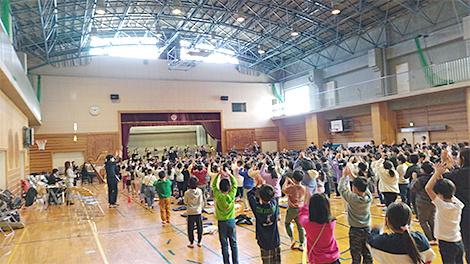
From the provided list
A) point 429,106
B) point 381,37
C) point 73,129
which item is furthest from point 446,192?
point 73,129

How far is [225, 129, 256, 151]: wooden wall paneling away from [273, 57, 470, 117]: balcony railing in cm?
330

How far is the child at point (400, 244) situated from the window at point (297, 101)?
69.3 ft

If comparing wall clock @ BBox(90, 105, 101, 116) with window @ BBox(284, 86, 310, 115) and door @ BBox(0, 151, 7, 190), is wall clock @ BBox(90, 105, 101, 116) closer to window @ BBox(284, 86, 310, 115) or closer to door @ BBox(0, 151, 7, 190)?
door @ BBox(0, 151, 7, 190)

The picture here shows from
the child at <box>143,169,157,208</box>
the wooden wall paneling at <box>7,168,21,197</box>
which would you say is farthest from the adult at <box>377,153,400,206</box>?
the wooden wall paneling at <box>7,168,21,197</box>

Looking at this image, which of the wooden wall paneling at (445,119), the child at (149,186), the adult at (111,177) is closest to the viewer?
the child at (149,186)

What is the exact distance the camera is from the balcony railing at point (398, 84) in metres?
14.1

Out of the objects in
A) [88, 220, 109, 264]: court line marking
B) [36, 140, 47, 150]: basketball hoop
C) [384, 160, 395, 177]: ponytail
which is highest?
[36, 140, 47, 150]: basketball hoop

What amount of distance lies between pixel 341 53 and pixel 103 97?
17.2 metres

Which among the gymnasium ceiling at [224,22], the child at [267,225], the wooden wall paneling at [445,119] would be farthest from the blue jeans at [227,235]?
the wooden wall paneling at [445,119]

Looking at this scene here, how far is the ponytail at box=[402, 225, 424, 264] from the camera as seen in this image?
2.20 meters

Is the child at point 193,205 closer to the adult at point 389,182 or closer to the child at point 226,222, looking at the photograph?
the child at point 226,222

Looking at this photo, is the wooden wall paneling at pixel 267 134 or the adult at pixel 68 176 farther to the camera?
the wooden wall paneling at pixel 267 134

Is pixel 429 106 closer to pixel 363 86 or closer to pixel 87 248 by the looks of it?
pixel 363 86

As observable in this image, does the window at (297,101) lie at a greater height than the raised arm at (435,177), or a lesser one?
greater
